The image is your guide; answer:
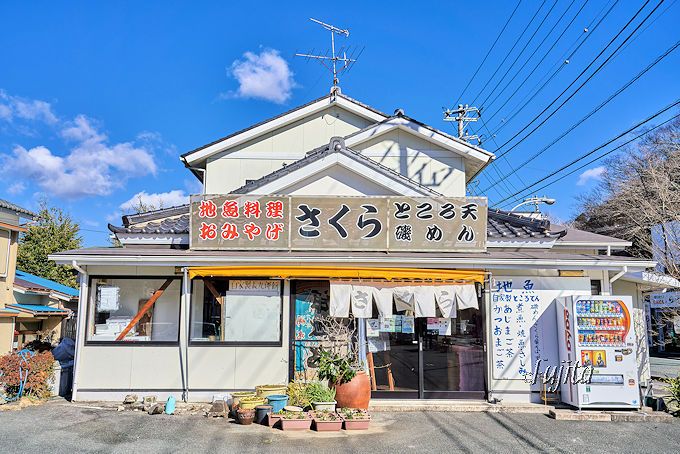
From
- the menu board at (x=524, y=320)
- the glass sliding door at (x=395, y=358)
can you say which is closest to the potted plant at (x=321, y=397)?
the glass sliding door at (x=395, y=358)

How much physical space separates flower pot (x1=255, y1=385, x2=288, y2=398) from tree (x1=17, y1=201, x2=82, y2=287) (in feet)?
67.0

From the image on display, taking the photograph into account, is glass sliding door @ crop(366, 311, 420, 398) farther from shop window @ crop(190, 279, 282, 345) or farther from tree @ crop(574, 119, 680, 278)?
tree @ crop(574, 119, 680, 278)

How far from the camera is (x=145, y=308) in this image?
10.2 metres

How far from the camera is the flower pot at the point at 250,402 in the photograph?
28.3 feet

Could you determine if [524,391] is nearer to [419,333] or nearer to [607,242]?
[419,333]

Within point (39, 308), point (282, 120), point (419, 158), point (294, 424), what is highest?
point (282, 120)

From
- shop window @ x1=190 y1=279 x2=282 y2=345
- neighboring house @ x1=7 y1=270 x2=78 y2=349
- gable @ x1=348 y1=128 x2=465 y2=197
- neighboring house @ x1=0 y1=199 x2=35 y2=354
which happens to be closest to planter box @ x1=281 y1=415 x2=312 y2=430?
shop window @ x1=190 y1=279 x2=282 y2=345

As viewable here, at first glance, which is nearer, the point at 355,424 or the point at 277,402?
the point at 355,424

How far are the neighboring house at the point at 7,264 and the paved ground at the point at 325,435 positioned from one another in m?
5.59

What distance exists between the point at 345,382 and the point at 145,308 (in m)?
4.55

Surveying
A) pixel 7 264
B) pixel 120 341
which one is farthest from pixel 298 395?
pixel 7 264

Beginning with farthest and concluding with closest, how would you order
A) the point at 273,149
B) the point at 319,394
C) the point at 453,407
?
the point at 273,149
the point at 453,407
the point at 319,394

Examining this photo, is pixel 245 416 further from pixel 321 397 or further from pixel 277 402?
pixel 321 397

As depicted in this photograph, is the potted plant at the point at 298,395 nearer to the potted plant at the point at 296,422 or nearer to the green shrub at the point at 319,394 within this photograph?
the green shrub at the point at 319,394
